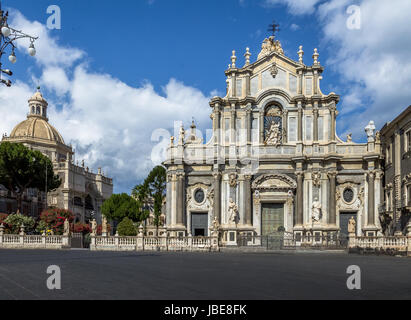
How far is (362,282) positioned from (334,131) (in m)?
31.0

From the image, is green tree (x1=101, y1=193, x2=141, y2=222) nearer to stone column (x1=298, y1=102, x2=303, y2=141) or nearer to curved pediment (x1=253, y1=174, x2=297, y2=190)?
curved pediment (x1=253, y1=174, x2=297, y2=190)

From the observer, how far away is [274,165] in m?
43.0

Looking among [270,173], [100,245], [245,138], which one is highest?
[245,138]

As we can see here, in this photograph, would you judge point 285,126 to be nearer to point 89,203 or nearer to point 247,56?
point 247,56

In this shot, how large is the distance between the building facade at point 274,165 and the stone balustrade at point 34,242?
930cm

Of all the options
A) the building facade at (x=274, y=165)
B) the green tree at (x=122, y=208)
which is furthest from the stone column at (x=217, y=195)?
the green tree at (x=122, y=208)

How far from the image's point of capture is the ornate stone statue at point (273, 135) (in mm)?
43719

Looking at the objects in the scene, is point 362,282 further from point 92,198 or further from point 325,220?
point 92,198

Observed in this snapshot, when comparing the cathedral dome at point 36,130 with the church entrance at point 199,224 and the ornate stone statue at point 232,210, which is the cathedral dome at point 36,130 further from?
the ornate stone statue at point 232,210

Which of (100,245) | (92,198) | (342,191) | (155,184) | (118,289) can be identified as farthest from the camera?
(92,198)

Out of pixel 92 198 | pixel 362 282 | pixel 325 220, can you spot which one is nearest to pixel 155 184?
pixel 92 198

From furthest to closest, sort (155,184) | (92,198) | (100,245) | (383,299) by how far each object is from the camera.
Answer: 1. (92,198)
2. (155,184)
3. (100,245)
4. (383,299)

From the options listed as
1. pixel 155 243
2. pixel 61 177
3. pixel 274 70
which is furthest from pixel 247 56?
pixel 61 177

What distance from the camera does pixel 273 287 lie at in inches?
456
